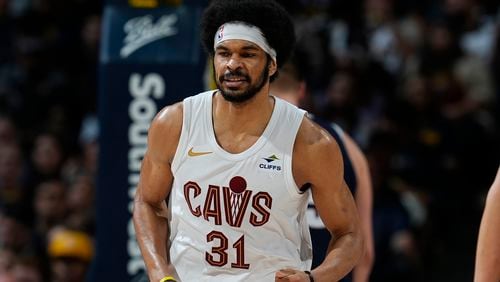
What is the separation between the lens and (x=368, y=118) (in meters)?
11.1

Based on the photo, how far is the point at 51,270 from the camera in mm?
9211

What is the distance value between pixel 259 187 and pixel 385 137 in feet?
16.5

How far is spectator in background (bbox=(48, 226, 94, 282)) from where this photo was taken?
8.70 meters

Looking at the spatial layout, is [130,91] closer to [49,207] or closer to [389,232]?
[389,232]

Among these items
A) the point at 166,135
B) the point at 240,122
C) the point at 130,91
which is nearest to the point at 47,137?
the point at 130,91

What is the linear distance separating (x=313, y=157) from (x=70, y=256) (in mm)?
4248

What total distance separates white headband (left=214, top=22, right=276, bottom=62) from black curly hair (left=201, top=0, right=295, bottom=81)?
0.02 metres

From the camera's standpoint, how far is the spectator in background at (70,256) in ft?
28.6

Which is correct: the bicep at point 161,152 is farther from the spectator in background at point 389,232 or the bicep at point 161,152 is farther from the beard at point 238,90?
the spectator in background at point 389,232

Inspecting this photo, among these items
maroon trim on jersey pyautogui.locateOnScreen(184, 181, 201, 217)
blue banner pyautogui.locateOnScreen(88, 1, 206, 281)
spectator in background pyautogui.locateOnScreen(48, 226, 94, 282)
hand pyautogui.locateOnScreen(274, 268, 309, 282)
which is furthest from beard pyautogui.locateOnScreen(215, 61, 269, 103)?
spectator in background pyautogui.locateOnScreen(48, 226, 94, 282)

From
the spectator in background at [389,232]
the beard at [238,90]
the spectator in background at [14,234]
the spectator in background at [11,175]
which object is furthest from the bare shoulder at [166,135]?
the spectator in background at [11,175]

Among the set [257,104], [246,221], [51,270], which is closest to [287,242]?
[246,221]

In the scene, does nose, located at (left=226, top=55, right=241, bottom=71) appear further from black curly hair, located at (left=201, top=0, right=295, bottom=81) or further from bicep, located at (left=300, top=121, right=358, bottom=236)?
bicep, located at (left=300, top=121, right=358, bottom=236)

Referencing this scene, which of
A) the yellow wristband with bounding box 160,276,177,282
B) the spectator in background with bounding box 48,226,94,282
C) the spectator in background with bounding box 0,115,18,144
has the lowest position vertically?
the spectator in background with bounding box 48,226,94,282
